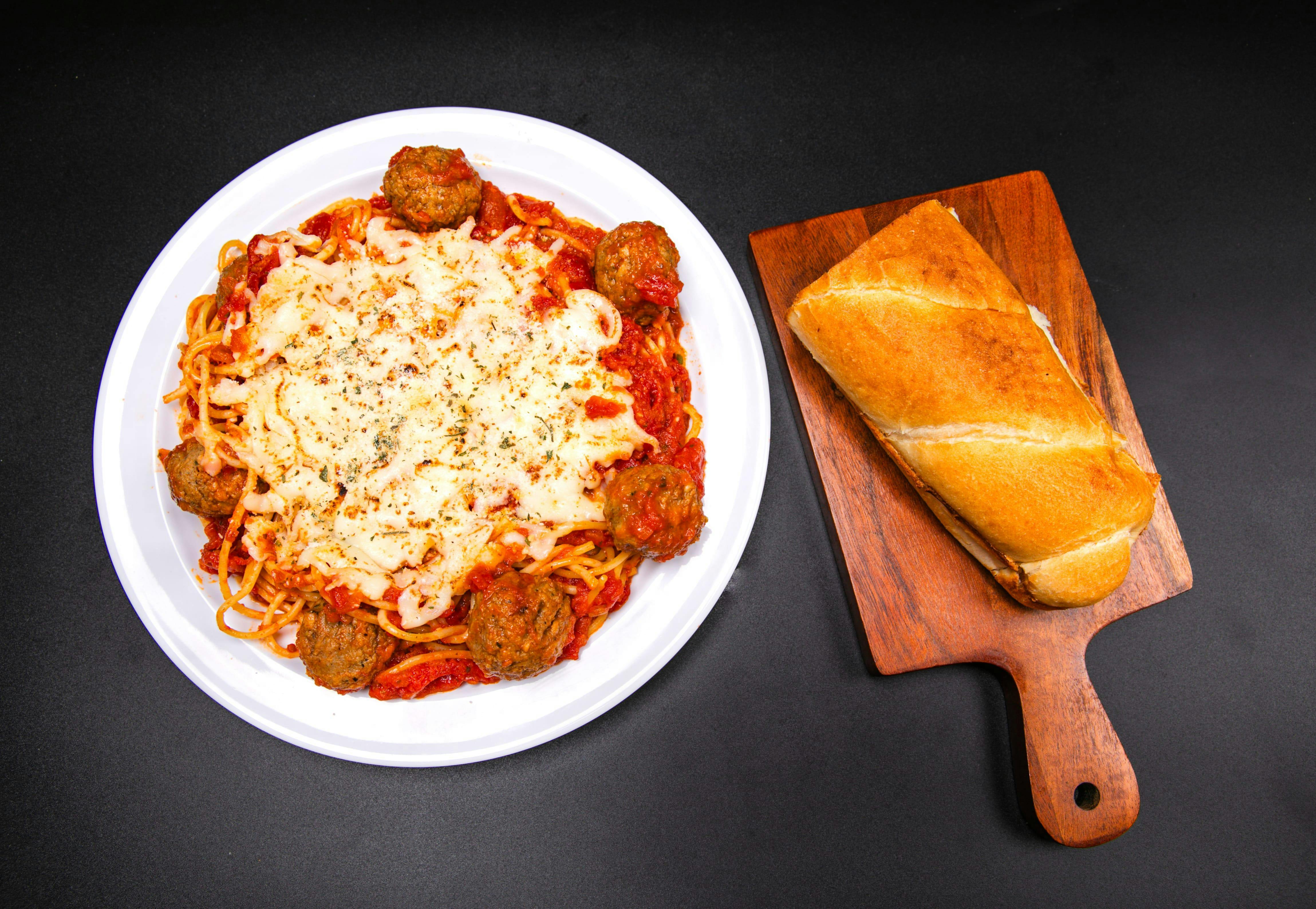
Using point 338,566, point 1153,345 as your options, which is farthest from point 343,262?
point 1153,345

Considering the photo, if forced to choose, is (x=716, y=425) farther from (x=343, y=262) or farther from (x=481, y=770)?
(x=481, y=770)

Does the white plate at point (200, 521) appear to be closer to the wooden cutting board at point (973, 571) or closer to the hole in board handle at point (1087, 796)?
the wooden cutting board at point (973, 571)

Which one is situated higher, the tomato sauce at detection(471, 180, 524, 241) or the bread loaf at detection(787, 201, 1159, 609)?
the tomato sauce at detection(471, 180, 524, 241)

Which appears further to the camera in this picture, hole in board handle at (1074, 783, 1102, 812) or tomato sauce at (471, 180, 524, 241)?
hole in board handle at (1074, 783, 1102, 812)

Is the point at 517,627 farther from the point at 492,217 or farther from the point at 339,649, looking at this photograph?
the point at 492,217

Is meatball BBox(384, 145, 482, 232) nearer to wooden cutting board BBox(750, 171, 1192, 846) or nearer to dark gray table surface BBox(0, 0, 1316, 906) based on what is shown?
dark gray table surface BBox(0, 0, 1316, 906)

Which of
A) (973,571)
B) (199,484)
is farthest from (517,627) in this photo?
(973,571)

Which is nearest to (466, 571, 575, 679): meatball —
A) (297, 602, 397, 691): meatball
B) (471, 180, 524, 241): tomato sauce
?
(297, 602, 397, 691): meatball

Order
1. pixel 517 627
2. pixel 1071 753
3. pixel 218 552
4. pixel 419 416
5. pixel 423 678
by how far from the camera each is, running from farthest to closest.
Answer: pixel 1071 753
pixel 218 552
pixel 423 678
pixel 419 416
pixel 517 627
